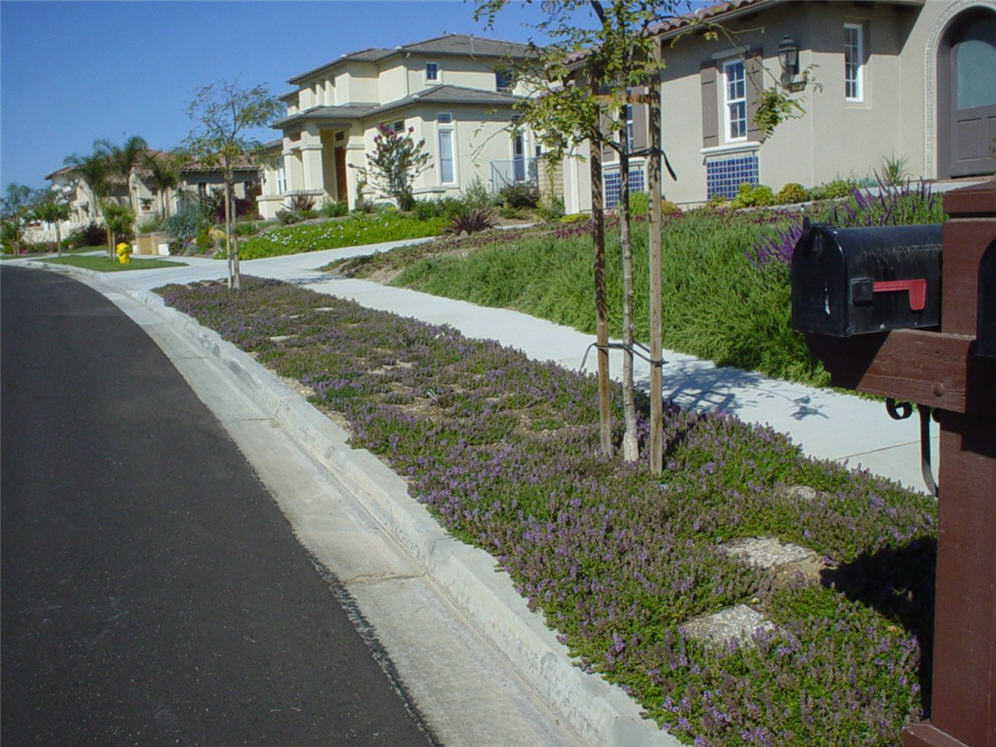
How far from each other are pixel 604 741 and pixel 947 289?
1.85m

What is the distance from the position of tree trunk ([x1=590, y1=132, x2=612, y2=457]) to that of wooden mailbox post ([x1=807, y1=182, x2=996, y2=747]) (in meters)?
2.78

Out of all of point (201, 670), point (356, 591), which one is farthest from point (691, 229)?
point (201, 670)

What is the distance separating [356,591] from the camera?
470cm

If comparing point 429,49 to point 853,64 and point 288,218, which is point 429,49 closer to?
point 288,218

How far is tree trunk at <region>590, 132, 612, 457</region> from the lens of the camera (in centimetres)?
537

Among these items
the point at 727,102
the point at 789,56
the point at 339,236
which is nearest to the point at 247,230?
the point at 339,236

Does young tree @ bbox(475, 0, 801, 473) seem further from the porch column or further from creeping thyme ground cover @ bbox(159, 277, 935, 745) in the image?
the porch column

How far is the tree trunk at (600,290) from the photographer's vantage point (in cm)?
537

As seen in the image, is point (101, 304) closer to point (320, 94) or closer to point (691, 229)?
point (691, 229)

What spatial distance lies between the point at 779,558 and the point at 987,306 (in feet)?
8.07

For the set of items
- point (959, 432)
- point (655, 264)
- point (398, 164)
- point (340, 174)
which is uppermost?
point (340, 174)

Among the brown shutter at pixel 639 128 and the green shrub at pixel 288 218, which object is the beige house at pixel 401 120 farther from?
the brown shutter at pixel 639 128

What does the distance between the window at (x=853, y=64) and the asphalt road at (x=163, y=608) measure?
616 inches

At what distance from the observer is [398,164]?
3306 cm
